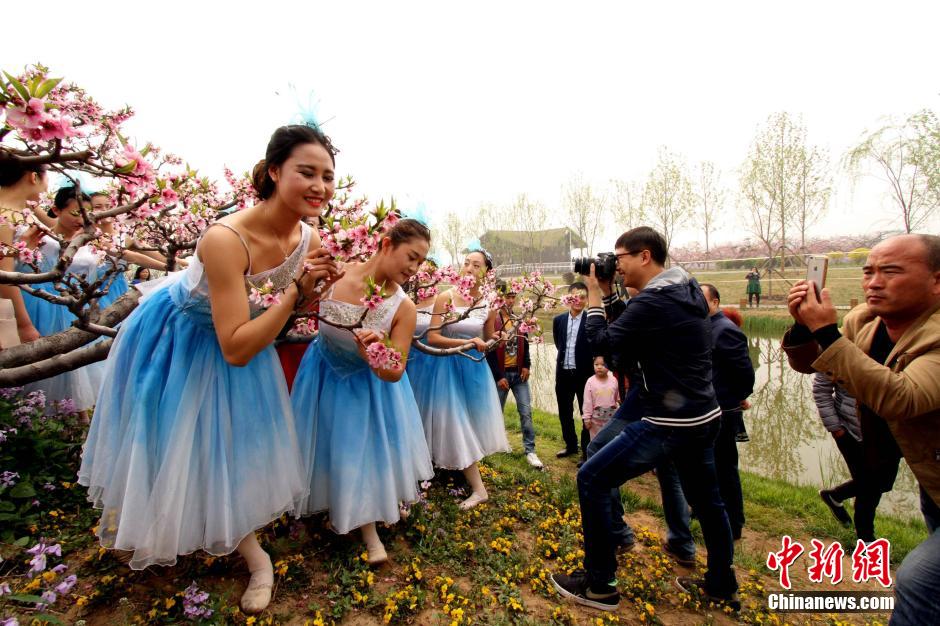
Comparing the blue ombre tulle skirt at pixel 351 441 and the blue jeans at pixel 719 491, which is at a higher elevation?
the blue ombre tulle skirt at pixel 351 441

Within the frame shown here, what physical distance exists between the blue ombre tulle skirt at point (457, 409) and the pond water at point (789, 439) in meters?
4.65

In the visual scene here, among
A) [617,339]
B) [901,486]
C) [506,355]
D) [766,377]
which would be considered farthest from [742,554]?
[766,377]

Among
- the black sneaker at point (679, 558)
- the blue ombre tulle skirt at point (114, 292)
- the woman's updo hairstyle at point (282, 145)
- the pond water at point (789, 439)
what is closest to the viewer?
the woman's updo hairstyle at point (282, 145)

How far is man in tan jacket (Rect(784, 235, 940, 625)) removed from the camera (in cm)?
187

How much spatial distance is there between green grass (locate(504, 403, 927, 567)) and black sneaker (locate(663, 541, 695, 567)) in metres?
0.45

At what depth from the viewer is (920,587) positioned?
6.13 feet

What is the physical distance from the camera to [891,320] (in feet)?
7.31

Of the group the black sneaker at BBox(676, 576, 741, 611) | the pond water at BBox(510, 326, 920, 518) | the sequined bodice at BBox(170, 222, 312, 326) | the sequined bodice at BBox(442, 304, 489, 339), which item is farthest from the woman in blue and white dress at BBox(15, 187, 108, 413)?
the pond water at BBox(510, 326, 920, 518)

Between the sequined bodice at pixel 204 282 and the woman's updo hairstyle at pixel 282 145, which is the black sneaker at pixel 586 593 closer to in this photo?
the sequined bodice at pixel 204 282

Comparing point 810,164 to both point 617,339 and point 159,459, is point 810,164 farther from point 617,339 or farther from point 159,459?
point 159,459

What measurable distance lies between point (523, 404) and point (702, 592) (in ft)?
9.27

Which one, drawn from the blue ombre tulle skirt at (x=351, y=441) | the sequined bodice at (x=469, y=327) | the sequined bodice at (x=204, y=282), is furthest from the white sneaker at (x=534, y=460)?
the sequined bodice at (x=204, y=282)

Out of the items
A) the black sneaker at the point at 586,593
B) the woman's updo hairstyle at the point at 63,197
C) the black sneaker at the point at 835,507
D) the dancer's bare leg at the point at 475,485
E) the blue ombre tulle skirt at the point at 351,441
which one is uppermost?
the woman's updo hairstyle at the point at 63,197

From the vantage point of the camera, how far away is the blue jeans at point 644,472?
2756 mm
